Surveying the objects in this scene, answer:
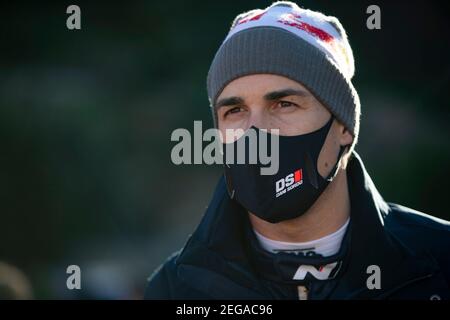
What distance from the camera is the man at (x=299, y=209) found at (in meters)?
2.73

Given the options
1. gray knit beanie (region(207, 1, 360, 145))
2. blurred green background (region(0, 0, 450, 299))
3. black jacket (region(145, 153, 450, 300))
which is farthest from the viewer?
blurred green background (region(0, 0, 450, 299))

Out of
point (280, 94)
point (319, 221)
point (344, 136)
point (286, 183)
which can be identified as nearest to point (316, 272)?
point (319, 221)

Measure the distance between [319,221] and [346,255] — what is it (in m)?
0.16

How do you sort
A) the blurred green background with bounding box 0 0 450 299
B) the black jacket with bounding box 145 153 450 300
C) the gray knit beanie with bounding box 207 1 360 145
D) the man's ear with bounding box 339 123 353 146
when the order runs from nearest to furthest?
the black jacket with bounding box 145 153 450 300 < the gray knit beanie with bounding box 207 1 360 145 < the man's ear with bounding box 339 123 353 146 < the blurred green background with bounding box 0 0 450 299

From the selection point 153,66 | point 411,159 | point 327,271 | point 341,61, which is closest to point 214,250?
point 327,271

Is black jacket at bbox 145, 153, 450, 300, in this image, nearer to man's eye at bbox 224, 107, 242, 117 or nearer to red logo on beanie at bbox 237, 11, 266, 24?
man's eye at bbox 224, 107, 242, 117

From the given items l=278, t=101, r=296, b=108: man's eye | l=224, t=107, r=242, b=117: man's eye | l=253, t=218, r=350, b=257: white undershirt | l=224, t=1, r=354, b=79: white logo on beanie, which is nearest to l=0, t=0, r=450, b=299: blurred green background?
l=224, t=1, r=354, b=79: white logo on beanie

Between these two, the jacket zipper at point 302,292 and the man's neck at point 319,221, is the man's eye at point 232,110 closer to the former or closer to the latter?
the man's neck at point 319,221

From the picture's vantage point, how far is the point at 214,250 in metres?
2.89

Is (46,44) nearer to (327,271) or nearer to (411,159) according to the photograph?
(411,159)

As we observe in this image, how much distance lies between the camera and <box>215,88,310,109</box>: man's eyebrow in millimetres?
2734

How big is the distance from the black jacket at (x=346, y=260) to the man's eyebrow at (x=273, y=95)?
377mm

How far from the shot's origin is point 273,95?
273 cm

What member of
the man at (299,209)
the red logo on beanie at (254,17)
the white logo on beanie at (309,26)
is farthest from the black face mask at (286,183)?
the red logo on beanie at (254,17)
